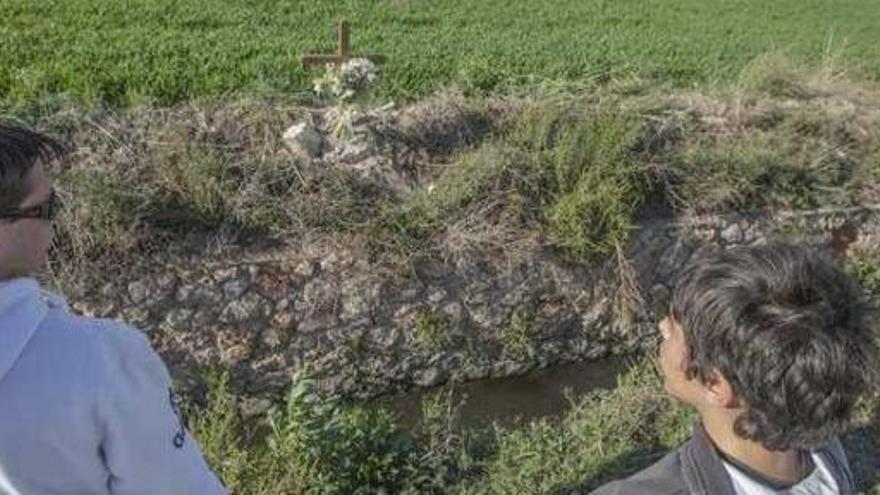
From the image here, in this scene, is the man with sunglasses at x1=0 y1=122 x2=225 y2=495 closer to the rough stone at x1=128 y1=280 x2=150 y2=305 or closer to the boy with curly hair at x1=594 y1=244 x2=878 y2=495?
the boy with curly hair at x1=594 y1=244 x2=878 y2=495

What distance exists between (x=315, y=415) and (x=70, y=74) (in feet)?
13.7

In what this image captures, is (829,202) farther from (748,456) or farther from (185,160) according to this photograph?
(748,456)

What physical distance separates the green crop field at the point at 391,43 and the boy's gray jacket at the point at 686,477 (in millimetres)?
6285

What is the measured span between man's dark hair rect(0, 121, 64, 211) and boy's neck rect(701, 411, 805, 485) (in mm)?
1401

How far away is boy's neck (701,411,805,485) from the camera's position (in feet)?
6.44

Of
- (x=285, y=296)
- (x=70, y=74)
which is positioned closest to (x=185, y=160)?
(x=285, y=296)

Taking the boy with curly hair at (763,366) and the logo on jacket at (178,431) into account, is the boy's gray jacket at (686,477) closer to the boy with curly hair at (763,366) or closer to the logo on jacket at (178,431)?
the boy with curly hair at (763,366)

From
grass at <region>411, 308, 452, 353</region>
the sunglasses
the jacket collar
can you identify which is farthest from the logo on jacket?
grass at <region>411, 308, 452, 353</region>

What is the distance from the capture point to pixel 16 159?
179 cm

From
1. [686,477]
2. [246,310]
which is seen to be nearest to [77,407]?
[686,477]

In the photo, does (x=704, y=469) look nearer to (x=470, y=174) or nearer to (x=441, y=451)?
(x=441, y=451)

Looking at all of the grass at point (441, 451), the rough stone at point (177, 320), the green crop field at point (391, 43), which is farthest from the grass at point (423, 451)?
the green crop field at point (391, 43)

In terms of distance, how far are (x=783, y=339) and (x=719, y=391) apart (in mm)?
196

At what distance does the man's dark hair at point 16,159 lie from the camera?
5.79 ft
